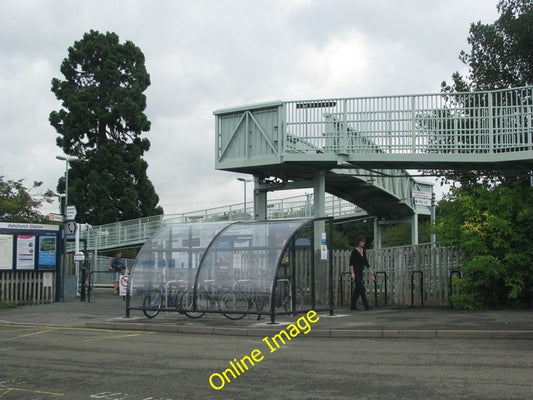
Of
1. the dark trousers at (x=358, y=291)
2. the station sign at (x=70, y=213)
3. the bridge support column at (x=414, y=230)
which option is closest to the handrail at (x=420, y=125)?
the dark trousers at (x=358, y=291)

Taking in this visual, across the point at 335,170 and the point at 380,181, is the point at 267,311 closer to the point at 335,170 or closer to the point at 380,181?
the point at 335,170

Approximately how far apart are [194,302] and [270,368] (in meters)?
6.51

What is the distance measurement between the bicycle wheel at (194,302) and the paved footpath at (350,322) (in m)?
0.25

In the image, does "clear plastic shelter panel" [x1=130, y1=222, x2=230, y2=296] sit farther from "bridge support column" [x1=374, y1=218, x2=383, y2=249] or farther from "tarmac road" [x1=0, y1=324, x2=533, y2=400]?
"bridge support column" [x1=374, y1=218, x2=383, y2=249]

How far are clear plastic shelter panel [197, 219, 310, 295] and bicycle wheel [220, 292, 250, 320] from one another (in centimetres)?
17

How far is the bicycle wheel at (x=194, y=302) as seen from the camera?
613 inches

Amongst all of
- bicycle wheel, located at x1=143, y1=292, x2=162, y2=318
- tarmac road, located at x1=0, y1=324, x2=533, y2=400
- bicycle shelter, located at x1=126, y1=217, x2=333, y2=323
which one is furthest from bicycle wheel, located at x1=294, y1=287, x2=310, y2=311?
bicycle wheel, located at x1=143, y1=292, x2=162, y2=318

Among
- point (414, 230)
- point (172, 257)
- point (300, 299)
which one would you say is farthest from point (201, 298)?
point (414, 230)

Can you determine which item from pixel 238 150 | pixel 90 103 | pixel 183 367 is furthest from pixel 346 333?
pixel 90 103

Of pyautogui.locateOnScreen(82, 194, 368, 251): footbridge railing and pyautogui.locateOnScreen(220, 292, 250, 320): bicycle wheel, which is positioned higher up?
pyautogui.locateOnScreen(82, 194, 368, 251): footbridge railing

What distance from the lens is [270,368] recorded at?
30.5 feet

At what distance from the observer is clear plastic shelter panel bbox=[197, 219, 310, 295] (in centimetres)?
1459

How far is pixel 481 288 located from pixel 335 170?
7205 mm

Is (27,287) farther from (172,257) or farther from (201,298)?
(201,298)
